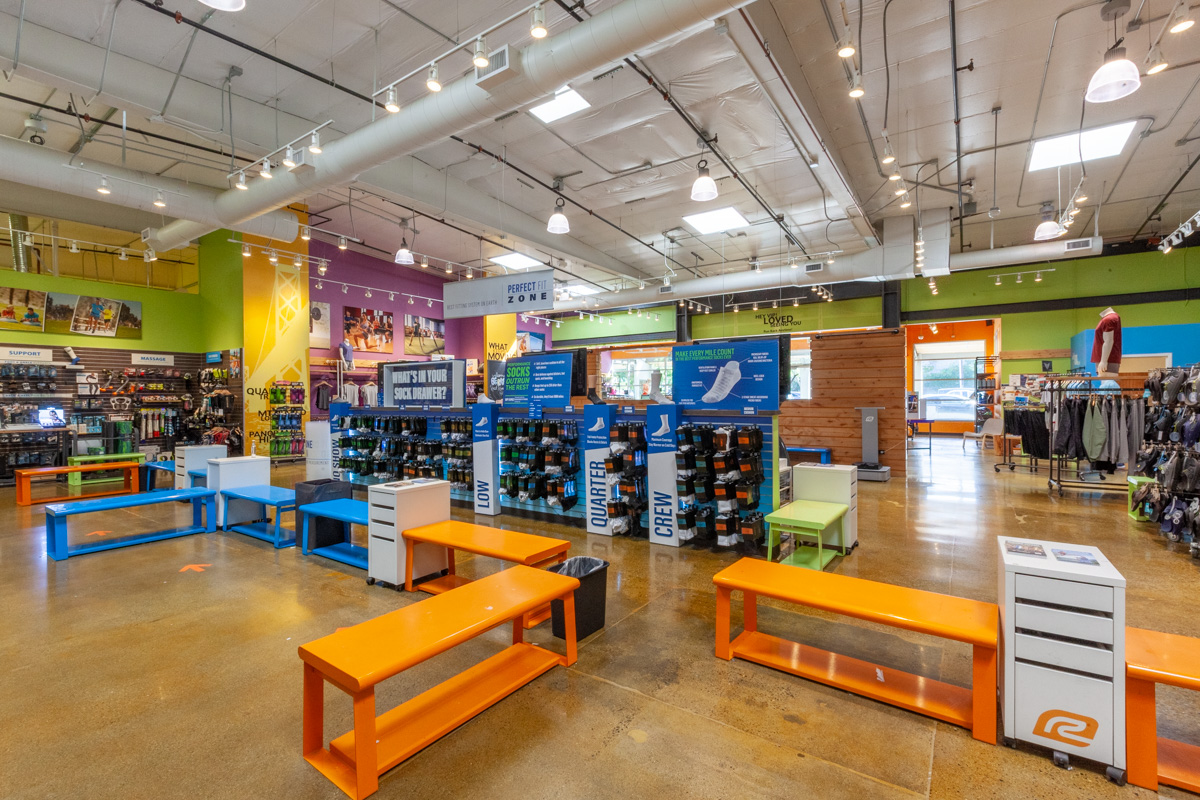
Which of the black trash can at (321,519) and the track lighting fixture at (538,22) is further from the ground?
the track lighting fixture at (538,22)

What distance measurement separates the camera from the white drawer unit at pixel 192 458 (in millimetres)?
6965

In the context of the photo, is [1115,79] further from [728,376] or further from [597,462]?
[597,462]

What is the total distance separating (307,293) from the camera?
11.7 metres

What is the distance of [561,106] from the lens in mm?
6730

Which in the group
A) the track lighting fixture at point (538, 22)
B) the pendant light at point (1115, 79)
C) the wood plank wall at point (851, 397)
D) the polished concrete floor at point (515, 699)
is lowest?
the polished concrete floor at point (515, 699)

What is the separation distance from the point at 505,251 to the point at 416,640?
12493mm

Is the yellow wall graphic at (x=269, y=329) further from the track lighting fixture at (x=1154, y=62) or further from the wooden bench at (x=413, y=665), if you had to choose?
the track lighting fixture at (x=1154, y=62)

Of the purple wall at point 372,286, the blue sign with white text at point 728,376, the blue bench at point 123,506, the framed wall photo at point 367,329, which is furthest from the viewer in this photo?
the framed wall photo at point 367,329

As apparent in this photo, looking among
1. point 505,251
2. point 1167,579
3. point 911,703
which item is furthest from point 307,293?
point 1167,579

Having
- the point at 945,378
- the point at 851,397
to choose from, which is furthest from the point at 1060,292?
the point at 851,397

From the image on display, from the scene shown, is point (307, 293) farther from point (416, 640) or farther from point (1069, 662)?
point (1069, 662)

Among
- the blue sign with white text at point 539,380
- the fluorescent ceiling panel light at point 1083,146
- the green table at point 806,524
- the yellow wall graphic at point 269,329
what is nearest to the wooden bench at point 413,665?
the green table at point 806,524

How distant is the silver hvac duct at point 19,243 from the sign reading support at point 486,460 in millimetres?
10182

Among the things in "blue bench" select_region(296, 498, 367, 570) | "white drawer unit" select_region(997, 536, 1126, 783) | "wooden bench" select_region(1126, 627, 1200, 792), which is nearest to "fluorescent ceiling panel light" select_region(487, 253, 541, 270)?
"blue bench" select_region(296, 498, 367, 570)
